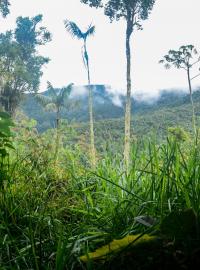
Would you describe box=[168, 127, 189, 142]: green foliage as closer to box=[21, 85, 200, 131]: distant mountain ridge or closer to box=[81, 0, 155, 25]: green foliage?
box=[81, 0, 155, 25]: green foliage

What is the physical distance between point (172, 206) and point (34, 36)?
2110 inches

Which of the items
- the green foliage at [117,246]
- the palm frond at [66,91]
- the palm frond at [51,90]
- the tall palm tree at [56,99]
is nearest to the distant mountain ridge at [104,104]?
the tall palm tree at [56,99]

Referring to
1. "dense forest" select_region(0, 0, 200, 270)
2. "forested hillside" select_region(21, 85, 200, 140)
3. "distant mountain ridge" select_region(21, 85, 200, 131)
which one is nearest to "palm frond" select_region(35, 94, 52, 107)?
"forested hillside" select_region(21, 85, 200, 140)

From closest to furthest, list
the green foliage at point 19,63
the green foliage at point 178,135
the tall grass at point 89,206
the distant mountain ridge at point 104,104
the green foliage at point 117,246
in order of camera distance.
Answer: the green foliage at point 117,246 < the tall grass at point 89,206 < the green foliage at point 178,135 < the green foliage at point 19,63 < the distant mountain ridge at point 104,104

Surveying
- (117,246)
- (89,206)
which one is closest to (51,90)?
(89,206)

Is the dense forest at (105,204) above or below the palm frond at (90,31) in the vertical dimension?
below

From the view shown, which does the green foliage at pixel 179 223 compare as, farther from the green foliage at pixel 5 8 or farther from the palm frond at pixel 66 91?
the green foliage at pixel 5 8

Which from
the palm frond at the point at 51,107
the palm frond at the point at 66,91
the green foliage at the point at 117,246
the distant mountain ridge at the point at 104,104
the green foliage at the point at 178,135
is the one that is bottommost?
the green foliage at the point at 117,246

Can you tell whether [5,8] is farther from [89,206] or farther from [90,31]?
[89,206]

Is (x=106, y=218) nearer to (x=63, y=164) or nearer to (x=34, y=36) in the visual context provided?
(x=63, y=164)

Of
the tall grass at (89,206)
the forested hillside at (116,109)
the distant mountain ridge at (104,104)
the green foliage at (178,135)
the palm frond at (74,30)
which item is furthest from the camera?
the distant mountain ridge at (104,104)

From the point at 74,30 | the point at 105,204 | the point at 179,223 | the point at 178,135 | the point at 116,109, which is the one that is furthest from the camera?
the point at 116,109

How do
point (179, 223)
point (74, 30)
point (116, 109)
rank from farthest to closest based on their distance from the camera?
point (116, 109) < point (74, 30) < point (179, 223)

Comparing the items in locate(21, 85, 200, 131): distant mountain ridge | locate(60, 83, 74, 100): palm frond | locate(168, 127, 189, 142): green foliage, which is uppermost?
locate(21, 85, 200, 131): distant mountain ridge
